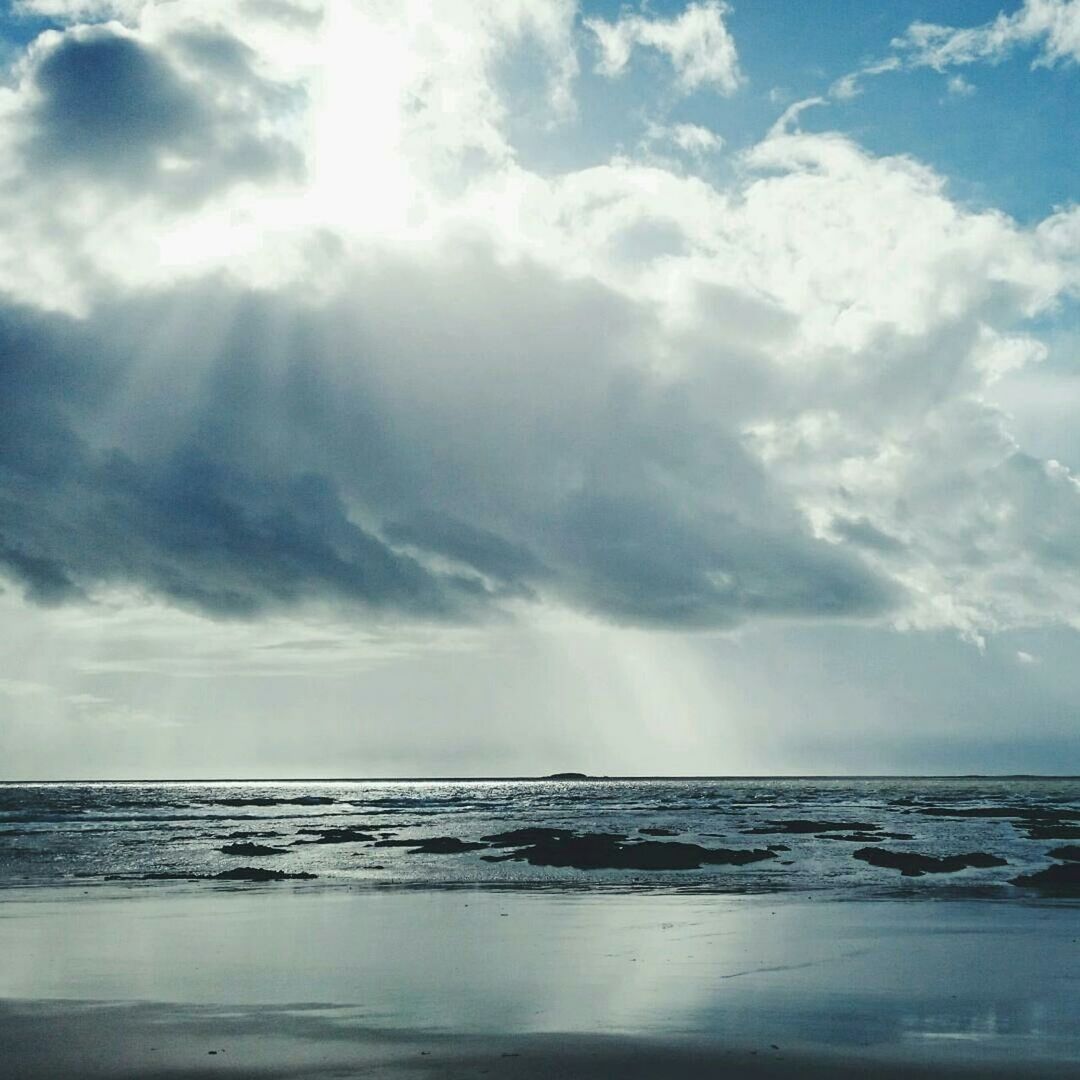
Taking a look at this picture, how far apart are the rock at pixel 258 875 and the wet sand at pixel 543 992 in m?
11.1

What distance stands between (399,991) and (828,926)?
13.1 meters

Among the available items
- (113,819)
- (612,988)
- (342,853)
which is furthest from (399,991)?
(113,819)

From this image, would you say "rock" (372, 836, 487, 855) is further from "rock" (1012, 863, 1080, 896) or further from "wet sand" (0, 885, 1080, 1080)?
"rock" (1012, 863, 1080, 896)

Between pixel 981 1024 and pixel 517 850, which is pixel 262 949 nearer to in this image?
pixel 981 1024

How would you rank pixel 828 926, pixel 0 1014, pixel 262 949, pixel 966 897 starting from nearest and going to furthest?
pixel 0 1014 < pixel 262 949 < pixel 828 926 < pixel 966 897

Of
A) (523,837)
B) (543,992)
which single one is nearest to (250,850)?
(523,837)

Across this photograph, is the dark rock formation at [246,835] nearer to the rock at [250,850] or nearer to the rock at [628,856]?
the rock at [250,850]

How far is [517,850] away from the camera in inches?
2216

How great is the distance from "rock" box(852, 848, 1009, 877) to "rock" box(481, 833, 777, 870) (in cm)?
479

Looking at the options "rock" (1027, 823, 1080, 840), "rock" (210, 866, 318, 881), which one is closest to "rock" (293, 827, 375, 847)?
"rock" (210, 866, 318, 881)

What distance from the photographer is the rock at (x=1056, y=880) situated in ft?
126

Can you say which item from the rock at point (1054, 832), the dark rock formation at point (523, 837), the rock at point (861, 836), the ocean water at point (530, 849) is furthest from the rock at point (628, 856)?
the rock at point (1054, 832)

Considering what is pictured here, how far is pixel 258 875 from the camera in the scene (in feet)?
146

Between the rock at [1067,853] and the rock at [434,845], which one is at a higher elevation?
the rock at [434,845]
